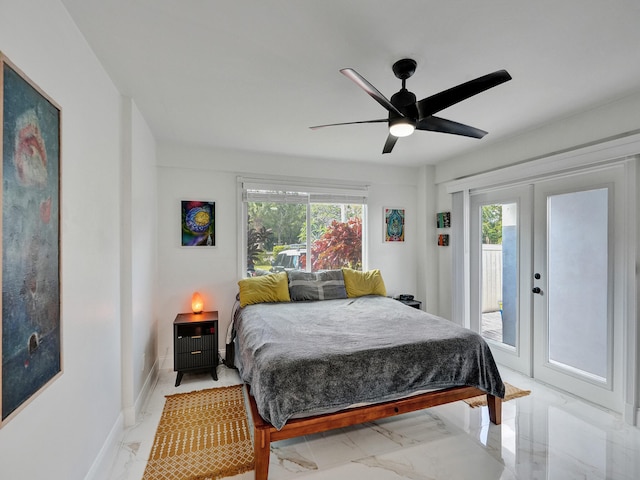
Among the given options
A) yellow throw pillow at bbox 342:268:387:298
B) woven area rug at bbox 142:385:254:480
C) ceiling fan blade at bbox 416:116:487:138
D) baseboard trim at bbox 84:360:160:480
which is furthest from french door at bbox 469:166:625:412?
baseboard trim at bbox 84:360:160:480

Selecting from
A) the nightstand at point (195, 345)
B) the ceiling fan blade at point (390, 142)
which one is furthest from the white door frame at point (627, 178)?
the nightstand at point (195, 345)

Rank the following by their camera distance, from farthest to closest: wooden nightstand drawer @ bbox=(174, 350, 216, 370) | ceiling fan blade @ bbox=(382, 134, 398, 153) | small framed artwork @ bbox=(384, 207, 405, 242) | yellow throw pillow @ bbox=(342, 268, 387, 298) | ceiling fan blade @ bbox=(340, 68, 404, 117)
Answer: small framed artwork @ bbox=(384, 207, 405, 242)
yellow throw pillow @ bbox=(342, 268, 387, 298)
wooden nightstand drawer @ bbox=(174, 350, 216, 370)
ceiling fan blade @ bbox=(382, 134, 398, 153)
ceiling fan blade @ bbox=(340, 68, 404, 117)

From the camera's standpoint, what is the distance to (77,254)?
1572 millimetres

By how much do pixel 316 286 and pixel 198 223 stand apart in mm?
1578

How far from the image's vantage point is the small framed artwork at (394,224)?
448 centimetres

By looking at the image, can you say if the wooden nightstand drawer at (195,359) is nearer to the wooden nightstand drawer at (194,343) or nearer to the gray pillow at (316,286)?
the wooden nightstand drawer at (194,343)

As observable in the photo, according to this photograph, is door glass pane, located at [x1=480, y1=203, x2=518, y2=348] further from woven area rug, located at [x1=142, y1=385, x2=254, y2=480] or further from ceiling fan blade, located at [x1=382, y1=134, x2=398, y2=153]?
woven area rug, located at [x1=142, y1=385, x2=254, y2=480]

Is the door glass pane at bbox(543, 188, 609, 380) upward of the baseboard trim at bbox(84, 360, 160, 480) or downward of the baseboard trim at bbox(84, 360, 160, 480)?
upward

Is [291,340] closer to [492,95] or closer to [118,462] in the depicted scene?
[118,462]

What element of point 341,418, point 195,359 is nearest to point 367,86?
point 341,418

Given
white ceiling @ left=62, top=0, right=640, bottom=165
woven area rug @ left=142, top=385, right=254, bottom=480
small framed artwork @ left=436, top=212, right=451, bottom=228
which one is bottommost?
woven area rug @ left=142, top=385, right=254, bottom=480

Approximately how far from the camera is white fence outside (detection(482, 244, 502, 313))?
3568 mm

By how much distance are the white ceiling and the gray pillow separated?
1.78 m

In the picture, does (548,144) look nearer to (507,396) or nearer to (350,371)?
(507,396)
